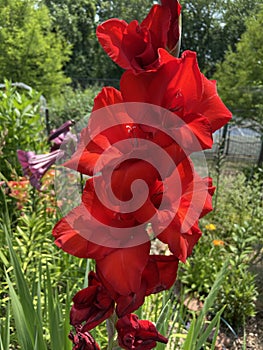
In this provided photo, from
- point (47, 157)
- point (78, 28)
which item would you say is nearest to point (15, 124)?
point (47, 157)

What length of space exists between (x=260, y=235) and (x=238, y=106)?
5052 millimetres

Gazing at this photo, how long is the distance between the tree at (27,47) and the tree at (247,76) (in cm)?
424

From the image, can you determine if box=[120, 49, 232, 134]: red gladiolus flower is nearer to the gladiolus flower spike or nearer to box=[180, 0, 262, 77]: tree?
the gladiolus flower spike

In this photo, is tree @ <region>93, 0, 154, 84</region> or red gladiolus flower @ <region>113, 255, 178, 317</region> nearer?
red gladiolus flower @ <region>113, 255, 178, 317</region>

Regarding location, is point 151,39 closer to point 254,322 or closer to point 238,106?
point 254,322

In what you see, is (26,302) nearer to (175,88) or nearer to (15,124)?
(175,88)

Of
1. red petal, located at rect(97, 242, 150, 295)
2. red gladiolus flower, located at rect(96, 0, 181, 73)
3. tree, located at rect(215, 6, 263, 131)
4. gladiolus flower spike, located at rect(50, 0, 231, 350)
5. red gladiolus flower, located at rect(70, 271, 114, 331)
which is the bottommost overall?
red gladiolus flower, located at rect(70, 271, 114, 331)

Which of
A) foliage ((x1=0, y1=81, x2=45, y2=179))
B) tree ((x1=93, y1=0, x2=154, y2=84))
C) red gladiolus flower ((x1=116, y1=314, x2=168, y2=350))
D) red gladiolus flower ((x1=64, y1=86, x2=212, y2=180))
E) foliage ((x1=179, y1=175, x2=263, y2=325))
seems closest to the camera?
red gladiolus flower ((x1=64, y1=86, x2=212, y2=180))

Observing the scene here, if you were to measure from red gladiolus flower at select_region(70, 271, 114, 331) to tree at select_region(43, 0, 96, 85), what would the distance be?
13.4 m

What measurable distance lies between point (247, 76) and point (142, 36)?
23.7 feet

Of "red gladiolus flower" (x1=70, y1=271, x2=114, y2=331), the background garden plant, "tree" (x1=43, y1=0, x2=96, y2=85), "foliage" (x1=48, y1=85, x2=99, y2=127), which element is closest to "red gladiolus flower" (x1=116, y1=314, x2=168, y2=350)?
"red gladiolus flower" (x1=70, y1=271, x2=114, y2=331)

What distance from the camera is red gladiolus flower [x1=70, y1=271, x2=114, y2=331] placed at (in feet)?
1.91

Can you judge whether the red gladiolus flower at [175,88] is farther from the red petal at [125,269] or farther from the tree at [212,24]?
the tree at [212,24]

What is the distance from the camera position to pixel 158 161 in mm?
495
